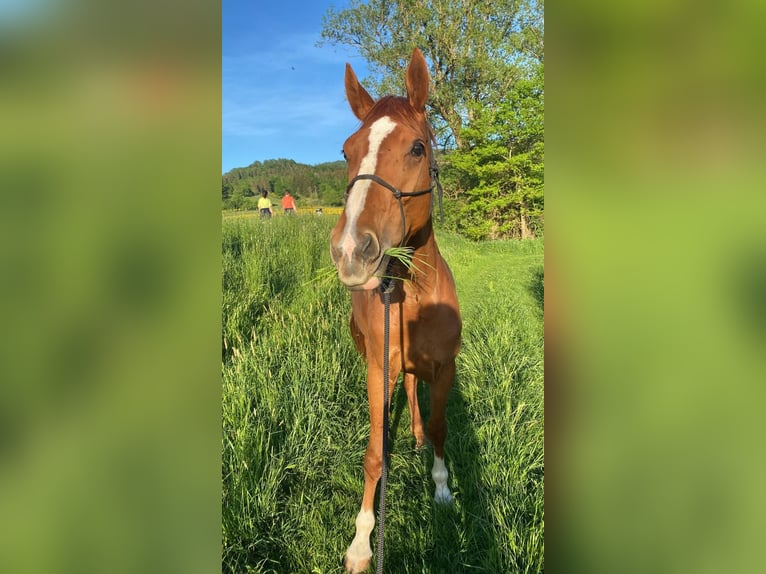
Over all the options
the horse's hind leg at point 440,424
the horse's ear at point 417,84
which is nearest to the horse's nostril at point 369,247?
the horse's ear at point 417,84

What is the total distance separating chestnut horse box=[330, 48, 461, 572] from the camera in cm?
161

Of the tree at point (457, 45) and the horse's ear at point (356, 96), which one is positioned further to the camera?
the tree at point (457, 45)

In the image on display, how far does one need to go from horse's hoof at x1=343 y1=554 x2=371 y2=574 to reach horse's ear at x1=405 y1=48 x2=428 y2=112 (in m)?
2.40

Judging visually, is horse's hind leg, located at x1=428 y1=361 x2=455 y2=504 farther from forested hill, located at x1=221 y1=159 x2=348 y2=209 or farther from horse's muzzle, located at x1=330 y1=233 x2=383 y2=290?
forested hill, located at x1=221 y1=159 x2=348 y2=209

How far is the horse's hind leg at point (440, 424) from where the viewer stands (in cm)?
255

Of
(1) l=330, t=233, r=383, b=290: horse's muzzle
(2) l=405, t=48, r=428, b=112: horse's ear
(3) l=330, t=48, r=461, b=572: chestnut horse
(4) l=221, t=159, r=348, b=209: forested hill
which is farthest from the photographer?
(4) l=221, t=159, r=348, b=209: forested hill

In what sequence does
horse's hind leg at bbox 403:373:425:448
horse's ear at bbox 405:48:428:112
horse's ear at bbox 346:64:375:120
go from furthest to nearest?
horse's hind leg at bbox 403:373:425:448 → horse's ear at bbox 346:64:375:120 → horse's ear at bbox 405:48:428:112

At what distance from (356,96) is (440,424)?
2053 millimetres

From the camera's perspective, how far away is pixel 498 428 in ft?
9.38
